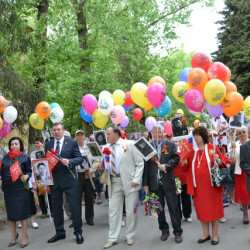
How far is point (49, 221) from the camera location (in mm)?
7434

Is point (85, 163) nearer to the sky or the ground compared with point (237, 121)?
nearer to the ground

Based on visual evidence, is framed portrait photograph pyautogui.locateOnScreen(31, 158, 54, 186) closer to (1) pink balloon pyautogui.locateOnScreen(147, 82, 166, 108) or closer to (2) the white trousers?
(2) the white trousers

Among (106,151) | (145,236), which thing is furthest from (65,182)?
(145,236)

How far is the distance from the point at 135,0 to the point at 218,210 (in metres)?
16.3

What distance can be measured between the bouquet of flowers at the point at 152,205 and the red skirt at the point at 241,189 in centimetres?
203

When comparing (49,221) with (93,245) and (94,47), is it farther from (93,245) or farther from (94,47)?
(94,47)

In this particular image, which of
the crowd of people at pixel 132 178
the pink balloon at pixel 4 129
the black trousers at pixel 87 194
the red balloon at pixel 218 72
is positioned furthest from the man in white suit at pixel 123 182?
the pink balloon at pixel 4 129

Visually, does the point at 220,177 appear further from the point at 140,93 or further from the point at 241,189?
the point at 140,93

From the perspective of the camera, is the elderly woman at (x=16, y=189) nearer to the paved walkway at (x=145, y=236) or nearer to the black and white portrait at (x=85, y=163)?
the paved walkway at (x=145, y=236)

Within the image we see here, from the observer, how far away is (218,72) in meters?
6.29

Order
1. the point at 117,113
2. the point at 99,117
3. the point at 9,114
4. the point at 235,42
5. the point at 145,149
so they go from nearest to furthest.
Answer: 1. the point at 145,149
2. the point at 9,114
3. the point at 117,113
4. the point at 99,117
5. the point at 235,42

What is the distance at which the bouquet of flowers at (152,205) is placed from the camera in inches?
208

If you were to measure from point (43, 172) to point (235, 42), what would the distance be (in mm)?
20800

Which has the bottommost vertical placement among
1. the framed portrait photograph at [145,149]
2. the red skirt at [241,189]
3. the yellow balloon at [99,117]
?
the red skirt at [241,189]
